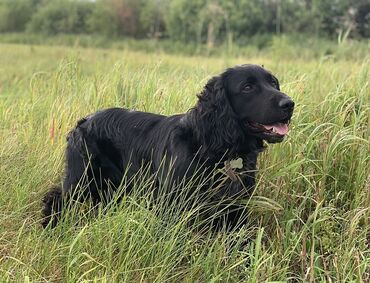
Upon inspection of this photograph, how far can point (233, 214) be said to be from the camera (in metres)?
2.52

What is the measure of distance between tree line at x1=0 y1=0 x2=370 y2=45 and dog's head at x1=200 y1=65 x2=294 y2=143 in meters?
18.9

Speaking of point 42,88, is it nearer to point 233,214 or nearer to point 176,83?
point 176,83

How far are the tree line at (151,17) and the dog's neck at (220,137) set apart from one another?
62.7ft

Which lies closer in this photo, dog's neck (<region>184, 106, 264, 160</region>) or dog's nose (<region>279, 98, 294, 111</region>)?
dog's nose (<region>279, 98, 294, 111</region>)

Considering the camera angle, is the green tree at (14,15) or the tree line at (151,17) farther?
the green tree at (14,15)

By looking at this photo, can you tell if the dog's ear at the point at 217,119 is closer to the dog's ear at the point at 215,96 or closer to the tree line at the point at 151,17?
the dog's ear at the point at 215,96

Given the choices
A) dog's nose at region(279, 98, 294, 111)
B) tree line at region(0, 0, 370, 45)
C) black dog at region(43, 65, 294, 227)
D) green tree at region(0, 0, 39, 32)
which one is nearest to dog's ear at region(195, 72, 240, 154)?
black dog at region(43, 65, 294, 227)

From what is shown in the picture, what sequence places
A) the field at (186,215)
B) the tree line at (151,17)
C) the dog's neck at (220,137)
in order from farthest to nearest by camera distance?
the tree line at (151,17) < the dog's neck at (220,137) < the field at (186,215)

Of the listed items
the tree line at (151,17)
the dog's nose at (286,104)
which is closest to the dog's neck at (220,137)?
the dog's nose at (286,104)

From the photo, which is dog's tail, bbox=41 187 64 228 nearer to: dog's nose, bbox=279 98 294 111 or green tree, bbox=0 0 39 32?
dog's nose, bbox=279 98 294 111

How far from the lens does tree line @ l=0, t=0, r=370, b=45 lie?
2564 centimetres

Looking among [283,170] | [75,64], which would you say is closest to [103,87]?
[75,64]

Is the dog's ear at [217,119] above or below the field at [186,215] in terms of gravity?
above

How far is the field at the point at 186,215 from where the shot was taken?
2.06 metres
